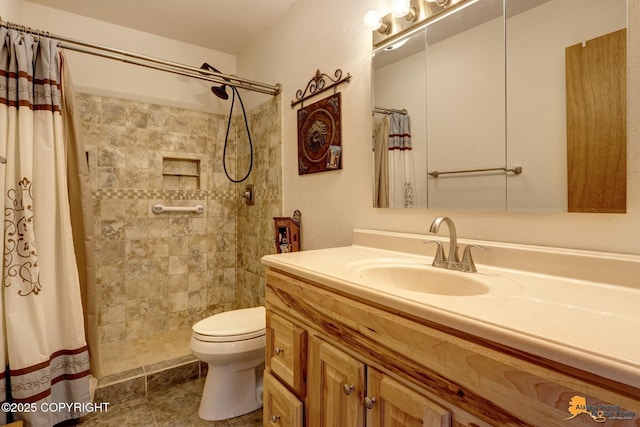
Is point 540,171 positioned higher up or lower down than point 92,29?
lower down

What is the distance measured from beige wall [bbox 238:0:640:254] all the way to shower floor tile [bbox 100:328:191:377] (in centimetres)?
122

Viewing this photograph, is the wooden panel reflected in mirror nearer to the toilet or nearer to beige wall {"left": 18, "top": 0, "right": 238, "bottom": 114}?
the toilet

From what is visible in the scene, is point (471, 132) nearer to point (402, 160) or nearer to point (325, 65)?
point (402, 160)

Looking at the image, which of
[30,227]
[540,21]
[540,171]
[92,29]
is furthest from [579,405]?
[92,29]

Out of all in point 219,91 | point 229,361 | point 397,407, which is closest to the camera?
point 397,407

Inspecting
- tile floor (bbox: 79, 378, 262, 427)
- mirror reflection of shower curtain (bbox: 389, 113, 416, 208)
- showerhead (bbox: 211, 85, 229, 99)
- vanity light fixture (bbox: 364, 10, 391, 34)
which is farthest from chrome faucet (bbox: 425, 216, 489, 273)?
showerhead (bbox: 211, 85, 229, 99)

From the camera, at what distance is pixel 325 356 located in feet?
3.20

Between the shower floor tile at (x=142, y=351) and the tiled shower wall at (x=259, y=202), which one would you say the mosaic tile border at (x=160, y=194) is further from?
the shower floor tile at (x=142, y=351)

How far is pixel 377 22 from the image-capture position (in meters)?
1.47

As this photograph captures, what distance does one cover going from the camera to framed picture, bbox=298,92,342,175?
68.4 inches

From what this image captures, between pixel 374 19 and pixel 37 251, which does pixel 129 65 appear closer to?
pixel 37 251

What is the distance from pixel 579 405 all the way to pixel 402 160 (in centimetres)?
108

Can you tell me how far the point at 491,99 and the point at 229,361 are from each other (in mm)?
1677

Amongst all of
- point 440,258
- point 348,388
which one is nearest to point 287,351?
point 348,388
